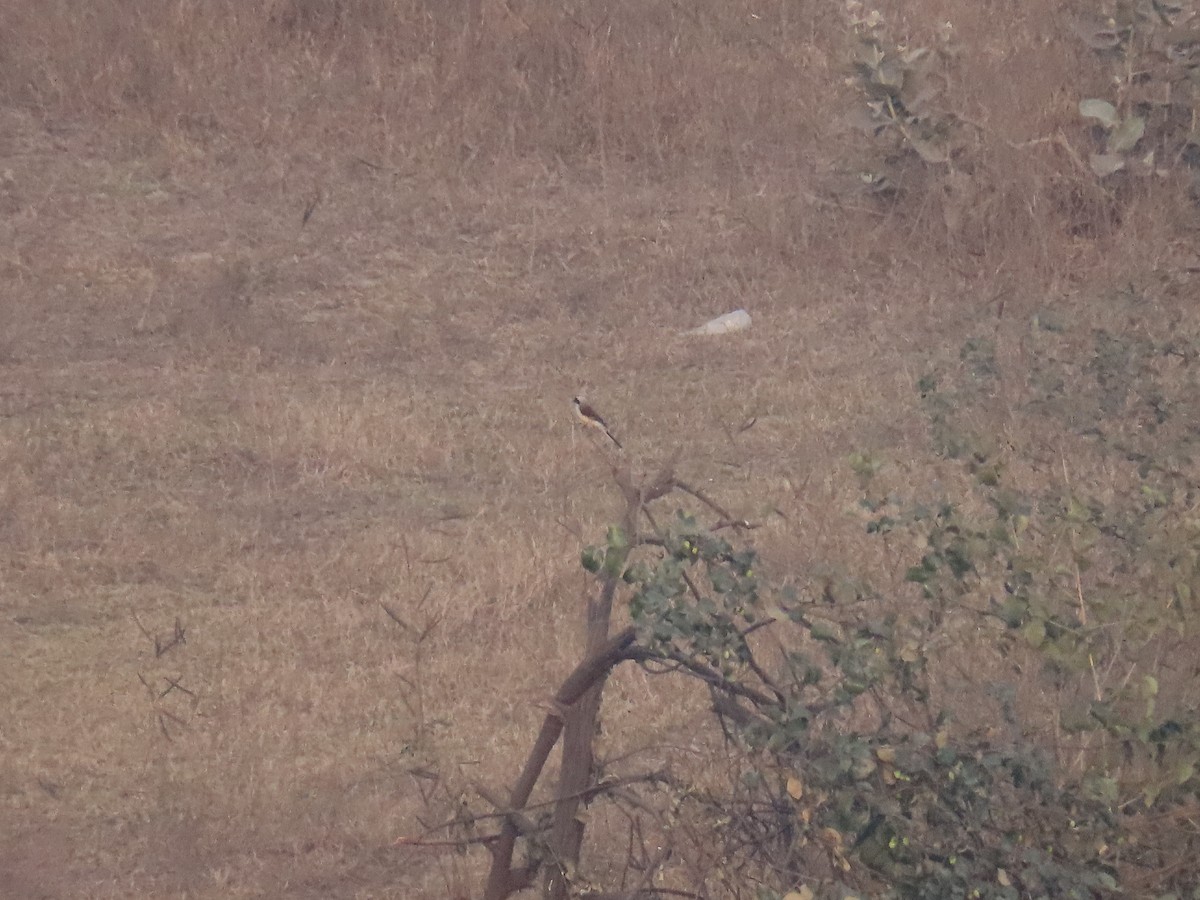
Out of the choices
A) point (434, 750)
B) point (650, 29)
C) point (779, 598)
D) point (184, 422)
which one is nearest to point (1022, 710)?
point (779, 598)

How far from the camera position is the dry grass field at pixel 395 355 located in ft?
16.3

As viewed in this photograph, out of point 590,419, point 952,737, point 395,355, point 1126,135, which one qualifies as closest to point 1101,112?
point 1126,135

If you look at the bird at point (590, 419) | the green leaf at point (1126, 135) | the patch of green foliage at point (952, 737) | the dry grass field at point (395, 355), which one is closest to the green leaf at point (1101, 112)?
the green leaf at point (1126, 135)

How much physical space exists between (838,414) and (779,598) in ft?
16.4

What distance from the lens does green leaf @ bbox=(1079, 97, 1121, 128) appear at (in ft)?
30.9

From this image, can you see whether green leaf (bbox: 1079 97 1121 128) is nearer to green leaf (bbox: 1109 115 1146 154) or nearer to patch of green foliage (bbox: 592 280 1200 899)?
green leaf (bbox: 1109 115 1146 154)

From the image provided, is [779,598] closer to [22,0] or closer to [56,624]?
[56,624]

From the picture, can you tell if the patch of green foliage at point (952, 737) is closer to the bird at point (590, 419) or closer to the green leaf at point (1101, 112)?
the bird at point (590, 419)

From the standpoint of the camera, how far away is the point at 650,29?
10984 millimetres

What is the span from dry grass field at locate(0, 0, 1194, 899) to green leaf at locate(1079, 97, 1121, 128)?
11.5 inches

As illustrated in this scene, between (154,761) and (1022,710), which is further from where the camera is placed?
(154,761)

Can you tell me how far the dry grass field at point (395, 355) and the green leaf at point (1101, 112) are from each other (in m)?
0.29

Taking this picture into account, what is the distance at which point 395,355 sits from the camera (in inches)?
336

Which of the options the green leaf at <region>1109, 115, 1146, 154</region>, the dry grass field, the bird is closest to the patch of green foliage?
the dry grass field
